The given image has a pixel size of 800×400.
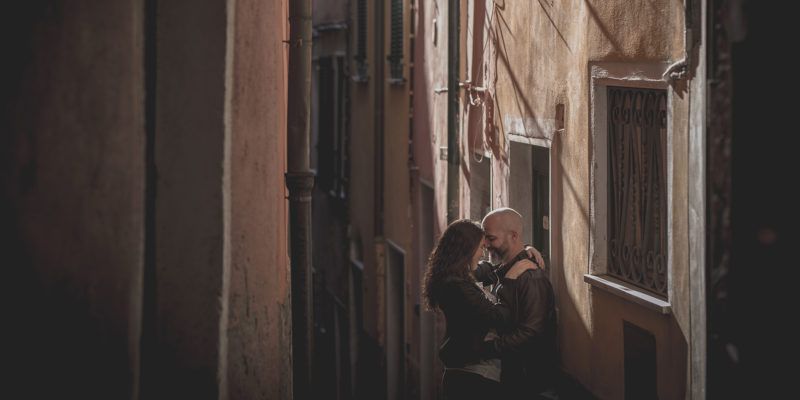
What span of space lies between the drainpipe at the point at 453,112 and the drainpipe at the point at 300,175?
2888 millimetres

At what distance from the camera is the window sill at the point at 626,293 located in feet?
19.7

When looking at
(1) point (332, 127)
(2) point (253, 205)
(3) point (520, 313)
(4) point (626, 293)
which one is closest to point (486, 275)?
(3) point (520, 313)

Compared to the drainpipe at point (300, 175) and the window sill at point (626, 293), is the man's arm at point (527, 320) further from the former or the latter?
the drainpipe at point (300, 175)

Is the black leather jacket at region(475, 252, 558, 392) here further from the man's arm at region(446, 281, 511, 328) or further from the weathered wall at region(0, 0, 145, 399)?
the weathered wall at region(0, 0, 145, 399)

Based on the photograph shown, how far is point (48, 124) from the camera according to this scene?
10.3ft

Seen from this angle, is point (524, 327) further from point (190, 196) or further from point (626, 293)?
point (190, 196)

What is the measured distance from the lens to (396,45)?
48.0 ft

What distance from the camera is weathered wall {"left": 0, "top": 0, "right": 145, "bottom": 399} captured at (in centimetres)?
309

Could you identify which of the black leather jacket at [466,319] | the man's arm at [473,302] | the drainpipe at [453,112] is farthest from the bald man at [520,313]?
the drainpipe at [453,112]

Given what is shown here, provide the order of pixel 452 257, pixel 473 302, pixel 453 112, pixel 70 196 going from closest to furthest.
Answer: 1. pixel 70 196
2. pixel 473 302
3. pixel 452 257
4. pixel 453 112

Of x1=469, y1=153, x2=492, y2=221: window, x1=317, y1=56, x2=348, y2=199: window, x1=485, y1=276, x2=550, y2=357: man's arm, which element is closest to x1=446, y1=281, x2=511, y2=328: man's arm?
x1=485, y1=276, x2=550, y2=357: man's arm

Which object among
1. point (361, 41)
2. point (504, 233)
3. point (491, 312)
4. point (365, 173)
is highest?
point (361, 41)

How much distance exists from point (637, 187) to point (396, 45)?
834 cm

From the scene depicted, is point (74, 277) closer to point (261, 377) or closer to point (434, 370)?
point (261, 377)
